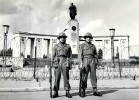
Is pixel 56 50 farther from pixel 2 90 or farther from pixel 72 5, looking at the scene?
pixel 72 5

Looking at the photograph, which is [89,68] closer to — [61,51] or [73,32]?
[61,51]

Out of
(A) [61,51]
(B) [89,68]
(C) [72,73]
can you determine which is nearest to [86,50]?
(B) [89,68]

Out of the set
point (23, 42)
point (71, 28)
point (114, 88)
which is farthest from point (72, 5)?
point (114, 88)

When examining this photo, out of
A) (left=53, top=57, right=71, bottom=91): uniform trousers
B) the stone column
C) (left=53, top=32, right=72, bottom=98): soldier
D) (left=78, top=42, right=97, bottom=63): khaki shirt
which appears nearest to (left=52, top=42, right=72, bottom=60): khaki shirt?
(left=53, top=32, right=72, bottom=98): soldier

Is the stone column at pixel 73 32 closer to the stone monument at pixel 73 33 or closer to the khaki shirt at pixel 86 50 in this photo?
the stone monument at pixel 73 33

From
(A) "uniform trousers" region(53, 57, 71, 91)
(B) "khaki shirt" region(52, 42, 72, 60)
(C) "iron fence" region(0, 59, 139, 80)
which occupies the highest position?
(B) "khaki shirt" region(52, 42, 72, 60)

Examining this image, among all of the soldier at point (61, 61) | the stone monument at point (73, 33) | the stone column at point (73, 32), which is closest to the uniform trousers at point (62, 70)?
the soldier at point (61, 61)

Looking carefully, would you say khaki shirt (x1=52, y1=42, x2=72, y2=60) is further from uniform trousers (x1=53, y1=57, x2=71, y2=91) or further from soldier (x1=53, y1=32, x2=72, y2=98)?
uniform trousers (x1=53, y1=57, x2=71, y2=91)

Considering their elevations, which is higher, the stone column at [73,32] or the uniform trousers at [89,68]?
the stone column at [73,32]

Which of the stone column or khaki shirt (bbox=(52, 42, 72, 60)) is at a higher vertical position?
the stone column

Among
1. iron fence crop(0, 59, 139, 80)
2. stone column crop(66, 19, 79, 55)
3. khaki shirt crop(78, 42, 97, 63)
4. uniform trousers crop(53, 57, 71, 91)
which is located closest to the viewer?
uniform trousers crop(53, 57, 71, 91)

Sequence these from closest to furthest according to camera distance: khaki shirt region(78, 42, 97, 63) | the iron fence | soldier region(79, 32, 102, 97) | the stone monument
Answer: soldier region(79, 32, 102, 97) → khaki shirt region(78, 42, 97, 63) → the iron fence → the stone monument

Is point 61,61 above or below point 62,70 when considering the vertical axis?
above

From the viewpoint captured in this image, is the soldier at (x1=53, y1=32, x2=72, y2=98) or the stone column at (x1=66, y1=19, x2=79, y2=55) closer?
the soldier at (x1=53, y1=32, x2=72, y2=98)
